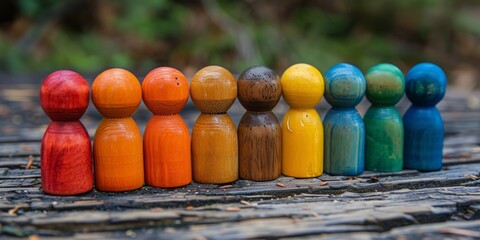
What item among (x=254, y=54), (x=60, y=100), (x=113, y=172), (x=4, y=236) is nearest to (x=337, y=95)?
(x=113, y=172)

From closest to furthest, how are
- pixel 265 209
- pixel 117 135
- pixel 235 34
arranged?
1. pixel 265 209
2. pixel 117 135
3. pixel 235 34

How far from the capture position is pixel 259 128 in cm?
162

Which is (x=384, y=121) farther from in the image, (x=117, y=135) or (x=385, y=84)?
(x=117, y=135)

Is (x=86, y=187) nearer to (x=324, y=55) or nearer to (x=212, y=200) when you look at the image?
(x=212, y=200)

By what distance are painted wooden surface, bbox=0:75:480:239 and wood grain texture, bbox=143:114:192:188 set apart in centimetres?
5

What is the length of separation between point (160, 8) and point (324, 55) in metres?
1.85

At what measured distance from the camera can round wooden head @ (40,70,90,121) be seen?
143 cm

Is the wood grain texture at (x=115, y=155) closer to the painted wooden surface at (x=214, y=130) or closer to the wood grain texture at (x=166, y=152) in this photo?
the wood grain texture at (x=166, y=152)

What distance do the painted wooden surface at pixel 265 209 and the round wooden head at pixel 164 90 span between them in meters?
0.27

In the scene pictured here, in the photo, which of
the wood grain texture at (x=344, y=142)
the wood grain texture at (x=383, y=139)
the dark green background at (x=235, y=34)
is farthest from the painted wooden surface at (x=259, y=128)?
the dark green background at (x=235, y=34)

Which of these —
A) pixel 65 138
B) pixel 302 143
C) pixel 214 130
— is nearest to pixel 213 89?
pixel 214 130

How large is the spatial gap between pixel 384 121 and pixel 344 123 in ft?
0.51

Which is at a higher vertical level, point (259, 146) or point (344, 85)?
point (344, 85)

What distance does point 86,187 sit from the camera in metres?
1.51
